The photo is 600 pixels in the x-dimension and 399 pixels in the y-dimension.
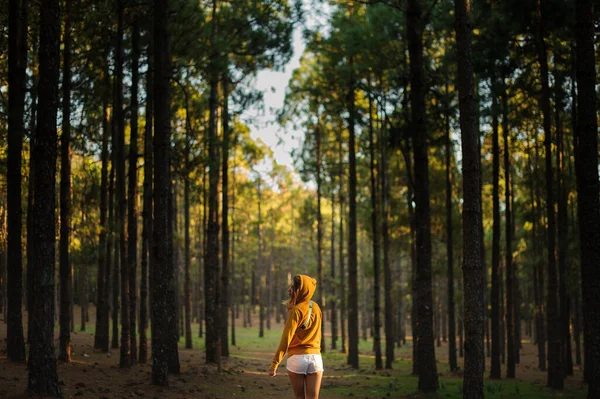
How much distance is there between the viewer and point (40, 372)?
8.20m

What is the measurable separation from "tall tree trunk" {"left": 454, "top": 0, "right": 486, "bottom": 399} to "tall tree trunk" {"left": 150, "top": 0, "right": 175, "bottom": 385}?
5918 millimetres

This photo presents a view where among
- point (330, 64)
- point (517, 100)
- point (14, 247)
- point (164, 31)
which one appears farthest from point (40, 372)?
point (517, 100)

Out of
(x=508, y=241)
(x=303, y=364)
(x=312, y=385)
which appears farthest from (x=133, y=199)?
(x=508, y=241)

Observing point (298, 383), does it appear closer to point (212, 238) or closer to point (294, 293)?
point (294, 293)

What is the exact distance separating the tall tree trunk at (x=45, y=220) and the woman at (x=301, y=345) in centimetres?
395

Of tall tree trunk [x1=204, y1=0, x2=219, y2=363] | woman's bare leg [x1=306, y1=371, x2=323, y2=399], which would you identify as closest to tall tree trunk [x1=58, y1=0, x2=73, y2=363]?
tall tree trunk [x1=204, y1=0, x2=219, y2=363]

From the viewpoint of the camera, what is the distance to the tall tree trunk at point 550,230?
1463 centimetres

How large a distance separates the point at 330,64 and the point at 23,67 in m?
12.0

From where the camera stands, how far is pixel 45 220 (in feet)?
27.6

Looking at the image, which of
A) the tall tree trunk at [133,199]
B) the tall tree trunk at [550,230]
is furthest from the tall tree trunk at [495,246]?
the tall tree trunk at [133,199]

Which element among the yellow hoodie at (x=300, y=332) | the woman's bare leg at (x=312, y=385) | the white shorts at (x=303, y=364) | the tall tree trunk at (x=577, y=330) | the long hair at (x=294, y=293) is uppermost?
the long hair at (x=294, y=293)

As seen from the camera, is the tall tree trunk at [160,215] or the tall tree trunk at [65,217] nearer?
the tall tree trunk at [160,215]

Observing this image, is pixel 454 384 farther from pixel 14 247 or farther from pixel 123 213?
pixel 14 247

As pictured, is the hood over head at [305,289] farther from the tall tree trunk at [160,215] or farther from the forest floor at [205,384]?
the tall tree trunk at [160,215]
